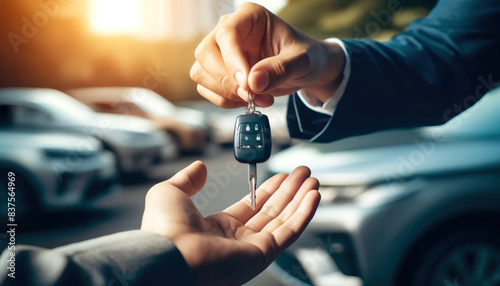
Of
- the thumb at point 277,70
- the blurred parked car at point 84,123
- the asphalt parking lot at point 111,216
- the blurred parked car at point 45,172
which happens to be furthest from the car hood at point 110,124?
the thumb at point 277,70

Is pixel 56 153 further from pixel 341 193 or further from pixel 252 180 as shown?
pixel 252 180

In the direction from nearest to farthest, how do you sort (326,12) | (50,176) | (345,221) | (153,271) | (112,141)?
(153,271) < (345,221) < (50,176) < (326,12) < (112,141)

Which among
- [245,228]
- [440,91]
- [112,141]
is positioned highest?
[440,91]

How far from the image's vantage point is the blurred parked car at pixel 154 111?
6332 millimetres

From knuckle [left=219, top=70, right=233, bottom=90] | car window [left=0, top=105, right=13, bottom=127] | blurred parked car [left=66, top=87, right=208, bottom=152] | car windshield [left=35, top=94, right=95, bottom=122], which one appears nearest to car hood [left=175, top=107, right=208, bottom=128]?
blurred parked car [left=66, top=87, right=208, bottom=152]

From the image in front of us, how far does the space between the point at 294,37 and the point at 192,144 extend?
5915 millimetres

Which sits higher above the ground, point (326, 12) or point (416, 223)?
point (326, 12)

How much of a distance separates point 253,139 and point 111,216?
2520 millimetres

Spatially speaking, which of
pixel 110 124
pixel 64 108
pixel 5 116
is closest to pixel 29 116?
pixel 5 116

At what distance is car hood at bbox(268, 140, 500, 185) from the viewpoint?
181 centimetres

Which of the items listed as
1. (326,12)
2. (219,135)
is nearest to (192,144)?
(219,135)

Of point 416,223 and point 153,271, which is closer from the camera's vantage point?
point 153,271

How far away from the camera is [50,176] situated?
9.15 ft

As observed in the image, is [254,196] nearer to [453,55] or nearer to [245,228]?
[245,228]
